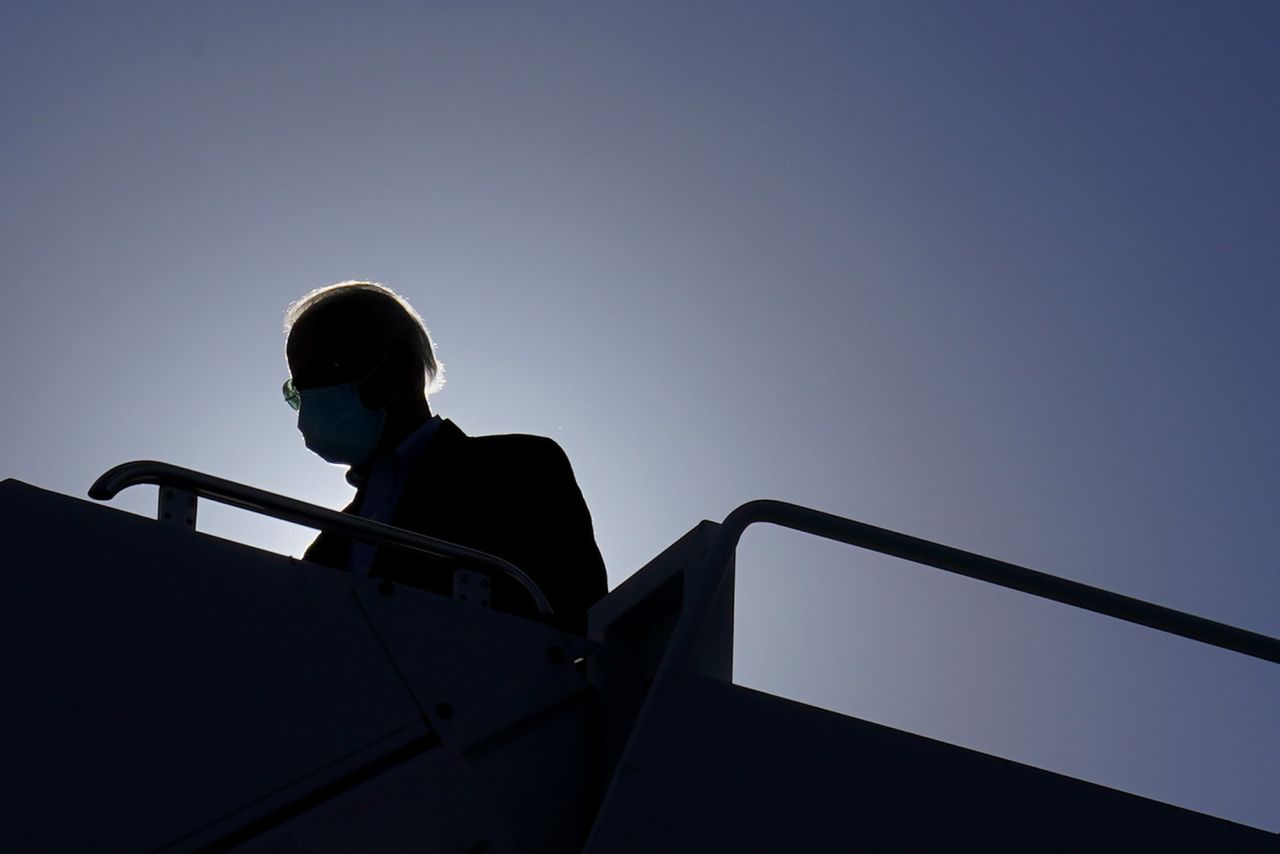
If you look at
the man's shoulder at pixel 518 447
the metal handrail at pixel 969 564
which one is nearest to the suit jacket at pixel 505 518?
the man's shoulder at pixel 518 447

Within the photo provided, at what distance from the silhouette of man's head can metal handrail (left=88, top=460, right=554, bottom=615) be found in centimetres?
166

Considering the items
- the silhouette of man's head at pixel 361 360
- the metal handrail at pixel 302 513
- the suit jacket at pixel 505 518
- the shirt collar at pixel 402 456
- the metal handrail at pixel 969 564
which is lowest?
the metal handrail at pixel 302 513

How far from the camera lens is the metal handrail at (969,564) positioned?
2.77 m

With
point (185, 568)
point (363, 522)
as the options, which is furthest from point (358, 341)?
point (185, 568)

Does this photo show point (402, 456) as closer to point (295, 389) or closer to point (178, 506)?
point (295, 389)

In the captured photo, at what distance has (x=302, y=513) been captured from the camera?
3.07 metres

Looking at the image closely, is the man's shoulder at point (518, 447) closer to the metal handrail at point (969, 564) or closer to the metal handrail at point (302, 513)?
the metal handrail at point (302, 513)

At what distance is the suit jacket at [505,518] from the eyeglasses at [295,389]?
1.20ft

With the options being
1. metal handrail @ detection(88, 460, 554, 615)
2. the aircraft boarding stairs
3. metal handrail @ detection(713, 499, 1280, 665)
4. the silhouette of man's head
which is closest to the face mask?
the silhouette of man's head

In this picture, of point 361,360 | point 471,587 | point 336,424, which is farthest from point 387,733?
point 361,360

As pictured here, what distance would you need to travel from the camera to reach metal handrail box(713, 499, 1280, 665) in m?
2.77

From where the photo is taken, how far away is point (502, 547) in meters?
4.05

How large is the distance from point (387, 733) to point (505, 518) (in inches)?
62.1

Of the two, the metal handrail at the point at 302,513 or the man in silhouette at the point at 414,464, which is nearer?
the metal handrail at the point at 302,513
